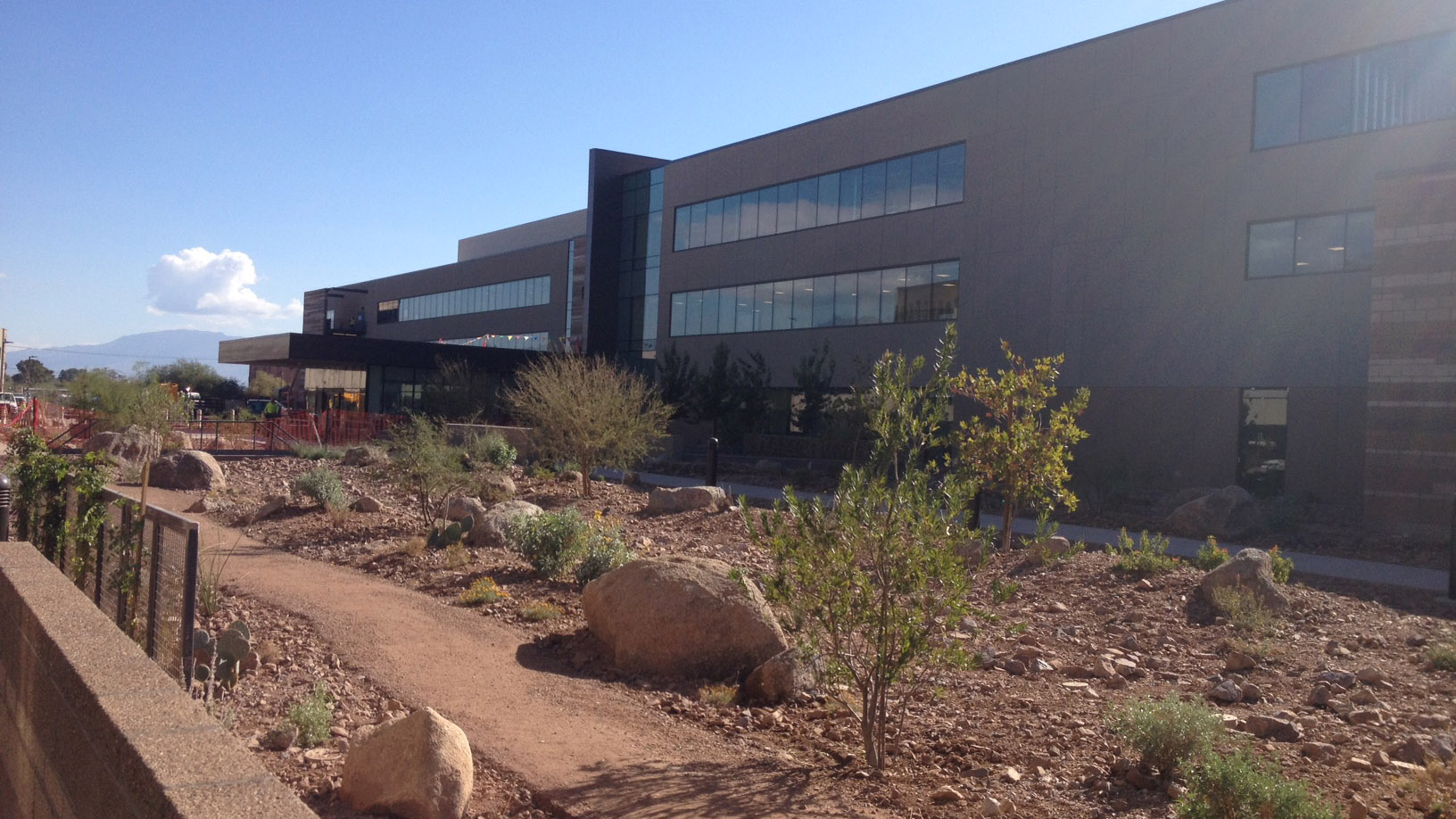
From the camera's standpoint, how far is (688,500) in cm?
1858

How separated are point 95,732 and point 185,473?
1919 centimetres

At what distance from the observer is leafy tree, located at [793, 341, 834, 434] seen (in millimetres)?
35125

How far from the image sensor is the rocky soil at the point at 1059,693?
19.2 ft

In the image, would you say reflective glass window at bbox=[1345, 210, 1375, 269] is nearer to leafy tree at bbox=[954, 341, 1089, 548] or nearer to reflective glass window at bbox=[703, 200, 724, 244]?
leafy tree at bbox=[954, 341, 1089, 548]

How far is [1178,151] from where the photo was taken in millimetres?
27641

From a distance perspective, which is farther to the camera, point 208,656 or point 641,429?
point 641,429

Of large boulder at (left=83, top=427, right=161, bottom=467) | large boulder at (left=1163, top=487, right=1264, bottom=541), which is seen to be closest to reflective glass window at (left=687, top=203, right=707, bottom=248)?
large boulder at (left=83, top=427, right=161, bottom=467)

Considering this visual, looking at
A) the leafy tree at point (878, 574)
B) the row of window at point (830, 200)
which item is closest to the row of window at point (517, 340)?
the row of window at point (830, 200)

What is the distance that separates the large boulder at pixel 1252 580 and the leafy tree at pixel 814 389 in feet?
77.4

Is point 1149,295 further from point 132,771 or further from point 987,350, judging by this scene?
point 132,771

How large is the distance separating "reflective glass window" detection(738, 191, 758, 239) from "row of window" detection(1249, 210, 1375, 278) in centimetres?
1930

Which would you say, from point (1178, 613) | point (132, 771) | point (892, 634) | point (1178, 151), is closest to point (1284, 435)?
point (1178, 151)

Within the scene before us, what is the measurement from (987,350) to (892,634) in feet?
89.1

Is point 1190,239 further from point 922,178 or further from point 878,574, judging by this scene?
point 878,574
